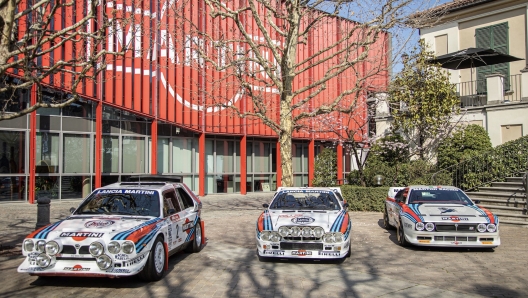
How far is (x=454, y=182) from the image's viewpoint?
1789 centimetres

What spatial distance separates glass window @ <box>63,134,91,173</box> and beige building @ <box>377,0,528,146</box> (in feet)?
49.3

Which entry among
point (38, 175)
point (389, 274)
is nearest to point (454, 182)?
point (389, 274)

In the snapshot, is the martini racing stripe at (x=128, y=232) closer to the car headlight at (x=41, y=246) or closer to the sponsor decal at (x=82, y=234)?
the sponsor decal at (x=82, y=234)

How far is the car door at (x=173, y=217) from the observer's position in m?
8.12

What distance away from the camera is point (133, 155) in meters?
23.8

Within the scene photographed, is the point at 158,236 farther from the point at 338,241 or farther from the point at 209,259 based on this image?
the point at 338,241

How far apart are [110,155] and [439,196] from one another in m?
16.9

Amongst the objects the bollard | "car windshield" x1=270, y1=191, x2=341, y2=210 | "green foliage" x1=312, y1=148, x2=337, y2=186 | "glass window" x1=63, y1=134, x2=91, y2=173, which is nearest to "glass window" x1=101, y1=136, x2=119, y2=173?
"glass window" x1=63, y1=134, x2=91, y2=173

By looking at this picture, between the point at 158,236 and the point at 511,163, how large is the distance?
14217 millimetres

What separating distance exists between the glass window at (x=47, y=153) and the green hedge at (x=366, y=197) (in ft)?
43.3

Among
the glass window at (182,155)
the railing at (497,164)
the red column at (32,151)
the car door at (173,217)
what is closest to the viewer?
the car door at (173,217)

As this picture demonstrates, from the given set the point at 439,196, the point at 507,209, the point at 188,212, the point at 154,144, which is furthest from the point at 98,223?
the point at 154,144

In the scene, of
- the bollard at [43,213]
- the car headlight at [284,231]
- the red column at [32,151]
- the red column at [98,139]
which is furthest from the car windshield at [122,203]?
the red column at [98,139]

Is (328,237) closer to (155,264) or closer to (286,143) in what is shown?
(155,264)
